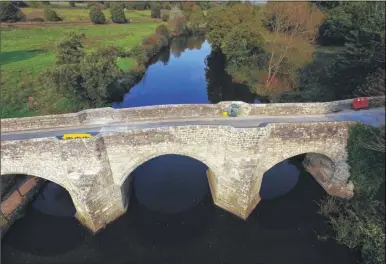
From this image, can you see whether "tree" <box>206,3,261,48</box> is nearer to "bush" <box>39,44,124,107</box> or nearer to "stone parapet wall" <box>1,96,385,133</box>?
"bush" <box>39,44,124,107</box>

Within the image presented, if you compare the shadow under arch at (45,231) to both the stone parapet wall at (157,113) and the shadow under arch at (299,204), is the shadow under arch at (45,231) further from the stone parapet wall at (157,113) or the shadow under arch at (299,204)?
the shadow under arch at (299,204)

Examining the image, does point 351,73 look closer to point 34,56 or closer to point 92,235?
point 92,235

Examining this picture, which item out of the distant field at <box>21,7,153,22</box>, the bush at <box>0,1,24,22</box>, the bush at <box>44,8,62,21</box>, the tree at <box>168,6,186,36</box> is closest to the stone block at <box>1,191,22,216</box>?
the bush at <box>0,1,24,22</box>

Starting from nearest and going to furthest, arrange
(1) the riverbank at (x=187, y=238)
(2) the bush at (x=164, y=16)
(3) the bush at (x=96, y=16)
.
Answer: (1) the riverbank at (x=187, y=238) → (3) the bush at (x=96, y=16) → (2) the bush at (x=164, y=16)

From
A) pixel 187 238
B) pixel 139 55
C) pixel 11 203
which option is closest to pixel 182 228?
pixel 187 238

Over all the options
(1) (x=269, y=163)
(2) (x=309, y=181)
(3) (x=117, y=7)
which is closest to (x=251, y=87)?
(2) (x=309, y=181)

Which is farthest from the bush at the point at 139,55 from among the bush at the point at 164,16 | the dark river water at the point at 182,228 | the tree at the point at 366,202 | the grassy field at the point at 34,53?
the bush at the point at 164,16
